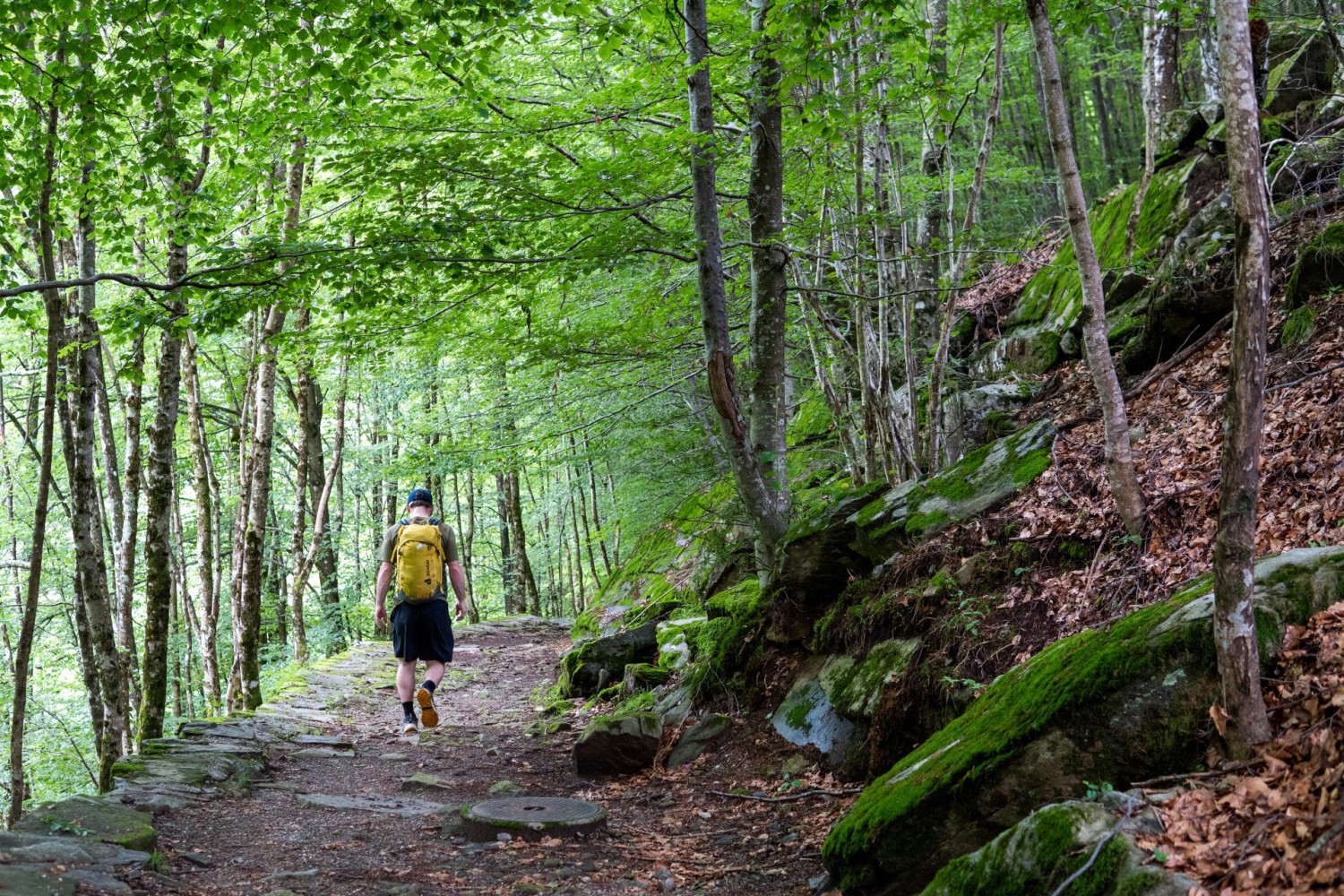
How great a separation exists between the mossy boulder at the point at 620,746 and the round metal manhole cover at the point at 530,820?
1.23m

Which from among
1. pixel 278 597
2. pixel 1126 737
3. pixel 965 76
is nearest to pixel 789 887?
pixel 1126 737

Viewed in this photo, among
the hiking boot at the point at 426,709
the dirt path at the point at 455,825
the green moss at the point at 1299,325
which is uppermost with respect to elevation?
the green moss at the point at 1299,325

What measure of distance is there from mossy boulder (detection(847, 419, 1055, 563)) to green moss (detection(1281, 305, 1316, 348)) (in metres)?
1.50

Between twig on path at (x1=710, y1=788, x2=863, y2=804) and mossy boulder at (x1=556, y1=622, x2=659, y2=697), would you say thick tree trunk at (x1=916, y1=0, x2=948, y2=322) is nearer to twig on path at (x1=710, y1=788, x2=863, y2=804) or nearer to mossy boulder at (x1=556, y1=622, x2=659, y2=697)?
twig on path at (x1=710, y1=788, x2=863, y2=804)

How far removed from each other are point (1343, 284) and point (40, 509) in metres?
9.21

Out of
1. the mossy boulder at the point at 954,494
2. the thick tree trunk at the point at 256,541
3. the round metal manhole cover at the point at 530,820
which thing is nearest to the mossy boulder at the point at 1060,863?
the round metal manhole cover at the point at 530,820

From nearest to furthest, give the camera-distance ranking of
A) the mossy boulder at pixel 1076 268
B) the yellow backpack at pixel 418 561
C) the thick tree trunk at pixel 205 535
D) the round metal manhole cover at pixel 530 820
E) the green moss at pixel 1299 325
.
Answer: the round metal manhole cover at pixel 530 820, the green moss at pixel 1299 325, the yellow backpack at pixel 418 561, the mossy boulder at pixel 1076 268, the thick tree trunk at pixel 205 535

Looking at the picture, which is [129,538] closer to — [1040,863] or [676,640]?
[676,640]

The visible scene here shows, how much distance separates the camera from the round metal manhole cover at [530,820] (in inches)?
215

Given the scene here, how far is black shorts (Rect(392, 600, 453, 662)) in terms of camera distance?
24.6 ft

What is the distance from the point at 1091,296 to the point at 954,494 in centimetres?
199

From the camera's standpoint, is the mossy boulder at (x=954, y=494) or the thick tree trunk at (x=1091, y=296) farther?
the mossy boulder at (x=954, y=494)

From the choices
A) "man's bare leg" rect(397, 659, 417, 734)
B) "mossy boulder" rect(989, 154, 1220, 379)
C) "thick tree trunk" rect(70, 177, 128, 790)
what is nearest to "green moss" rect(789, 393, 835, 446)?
"mossy boulder" rect(989, 154, 1220, 379)

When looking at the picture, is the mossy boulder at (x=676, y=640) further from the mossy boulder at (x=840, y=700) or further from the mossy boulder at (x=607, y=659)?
the mossy boulder at (x=840, y=700)
